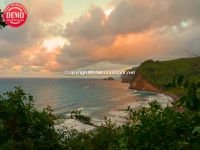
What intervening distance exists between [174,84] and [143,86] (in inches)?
6978

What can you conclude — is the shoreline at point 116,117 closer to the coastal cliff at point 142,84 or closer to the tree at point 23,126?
the tree at point 23,126

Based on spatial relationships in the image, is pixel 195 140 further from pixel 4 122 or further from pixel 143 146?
pixel 4 122

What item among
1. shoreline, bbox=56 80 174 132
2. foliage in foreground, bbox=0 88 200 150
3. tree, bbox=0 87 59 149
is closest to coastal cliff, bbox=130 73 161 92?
shoreline, bbox=56 80 174 132

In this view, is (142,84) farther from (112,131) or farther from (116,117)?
(112,131)

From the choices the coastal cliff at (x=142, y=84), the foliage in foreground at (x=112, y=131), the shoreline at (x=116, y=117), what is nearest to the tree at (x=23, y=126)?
the foliage in foreground at (x=112, y=131)

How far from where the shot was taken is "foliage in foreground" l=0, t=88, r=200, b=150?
529 centimetres

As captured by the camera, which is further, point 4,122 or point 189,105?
point 4,122

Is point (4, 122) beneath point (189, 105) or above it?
beneath

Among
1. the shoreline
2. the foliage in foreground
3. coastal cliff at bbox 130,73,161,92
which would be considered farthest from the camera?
coastal cliff at bbox 130,73,161,92

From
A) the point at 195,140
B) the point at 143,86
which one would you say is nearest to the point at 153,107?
the point at 195,140

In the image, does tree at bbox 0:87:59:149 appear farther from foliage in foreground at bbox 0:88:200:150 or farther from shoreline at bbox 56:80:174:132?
shoreline at bbox 56:80:174:132

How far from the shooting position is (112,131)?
1112 cm

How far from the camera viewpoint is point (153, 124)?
20.1ft

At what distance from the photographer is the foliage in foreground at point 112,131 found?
17.4 feet
